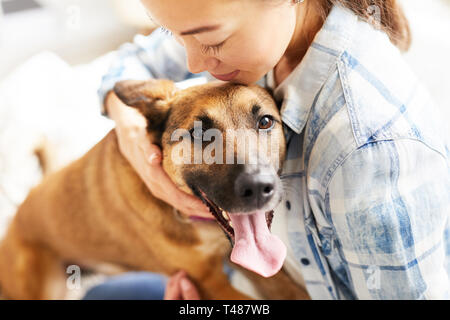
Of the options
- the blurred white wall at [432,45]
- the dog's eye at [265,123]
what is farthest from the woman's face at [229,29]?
the blurred white wall at [432,45]

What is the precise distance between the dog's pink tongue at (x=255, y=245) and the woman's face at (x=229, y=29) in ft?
0.95

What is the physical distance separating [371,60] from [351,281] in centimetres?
51

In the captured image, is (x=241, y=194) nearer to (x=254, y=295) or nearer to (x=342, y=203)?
(x=342, y=203)

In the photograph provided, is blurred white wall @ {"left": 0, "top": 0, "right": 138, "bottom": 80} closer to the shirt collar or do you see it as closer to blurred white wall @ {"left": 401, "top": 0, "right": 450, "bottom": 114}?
the shirt collar

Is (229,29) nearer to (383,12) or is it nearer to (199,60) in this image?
(199,60)

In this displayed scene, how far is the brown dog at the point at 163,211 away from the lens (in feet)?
2.42

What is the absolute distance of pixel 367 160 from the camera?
0.71m

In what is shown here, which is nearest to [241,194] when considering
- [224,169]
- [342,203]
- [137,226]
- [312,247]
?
[224,169]

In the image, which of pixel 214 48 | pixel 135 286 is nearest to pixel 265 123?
pixel 214 48

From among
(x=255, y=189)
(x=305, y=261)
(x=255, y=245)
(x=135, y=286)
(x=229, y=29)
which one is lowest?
(x=135, y=286)

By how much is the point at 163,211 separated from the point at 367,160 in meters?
0.54

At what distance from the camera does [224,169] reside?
0.74m

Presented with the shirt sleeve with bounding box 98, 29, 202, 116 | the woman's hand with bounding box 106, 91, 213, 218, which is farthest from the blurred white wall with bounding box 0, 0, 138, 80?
the woman's hand with bounding box 106, 91, 213, 218

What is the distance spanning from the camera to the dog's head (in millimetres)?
708
